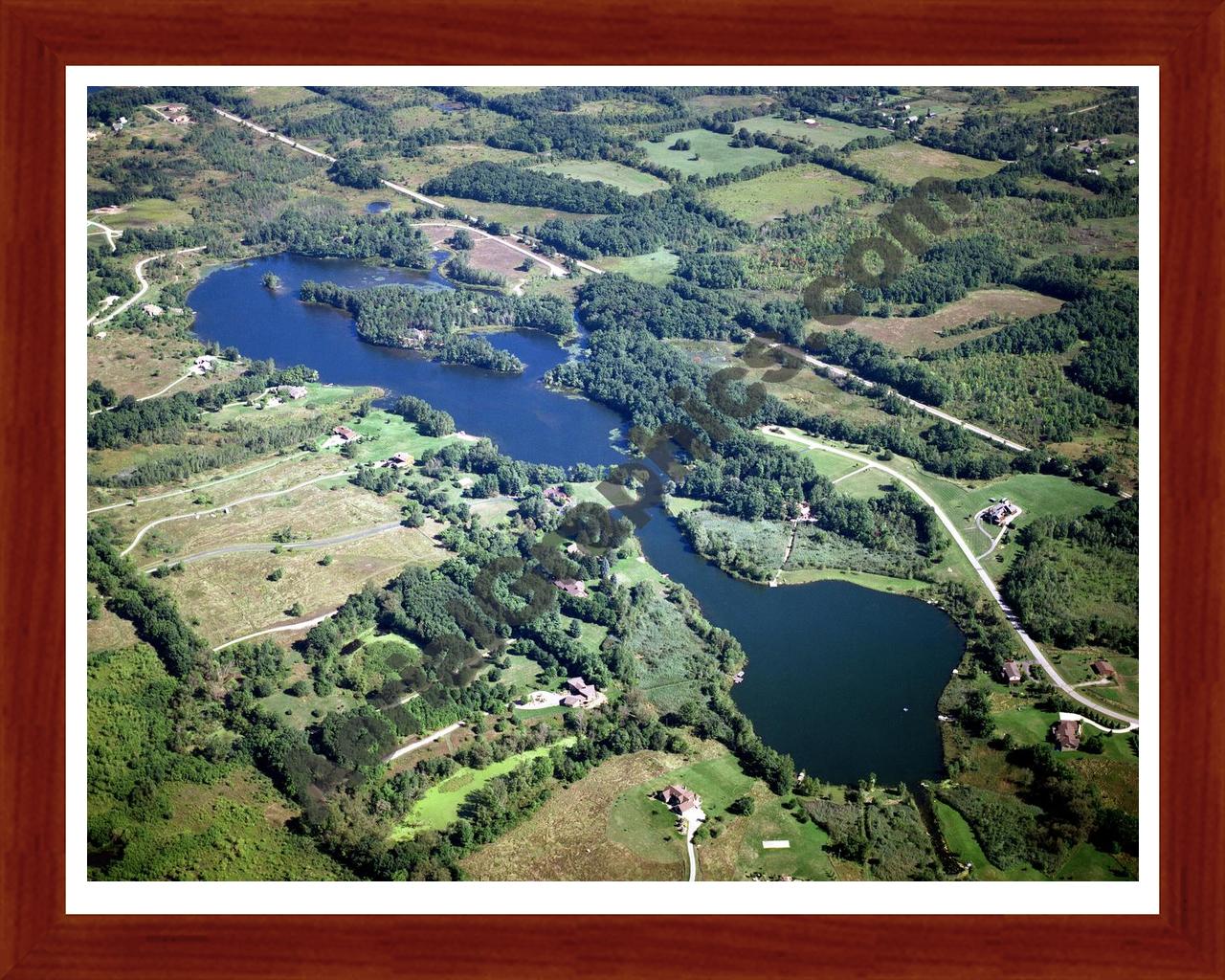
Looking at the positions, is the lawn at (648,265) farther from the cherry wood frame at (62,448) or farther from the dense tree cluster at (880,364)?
the cherry wood frame at (62,448)

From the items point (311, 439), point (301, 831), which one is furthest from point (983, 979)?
point (311, 439)

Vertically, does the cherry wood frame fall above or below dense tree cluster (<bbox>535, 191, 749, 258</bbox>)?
below

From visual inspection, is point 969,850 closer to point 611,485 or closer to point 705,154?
point 611,485

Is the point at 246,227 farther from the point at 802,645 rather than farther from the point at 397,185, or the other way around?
the point at 802,645

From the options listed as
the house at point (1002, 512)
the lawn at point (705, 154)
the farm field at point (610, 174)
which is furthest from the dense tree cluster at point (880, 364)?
the farm field at point (610, 174)

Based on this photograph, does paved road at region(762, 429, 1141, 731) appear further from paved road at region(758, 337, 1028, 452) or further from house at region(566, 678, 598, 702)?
house at region(566, 678, 598, 702)

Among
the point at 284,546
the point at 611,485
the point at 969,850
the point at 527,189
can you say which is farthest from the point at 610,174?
the point at 969,850

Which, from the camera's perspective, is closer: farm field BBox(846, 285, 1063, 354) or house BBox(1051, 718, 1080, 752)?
house BBox(1051, 718, 1080, 752)

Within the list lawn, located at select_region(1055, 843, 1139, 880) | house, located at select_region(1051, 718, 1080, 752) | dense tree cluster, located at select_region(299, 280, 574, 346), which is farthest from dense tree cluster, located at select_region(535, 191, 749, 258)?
lawn, located at select_region(1055, 843, 1139, 880)
